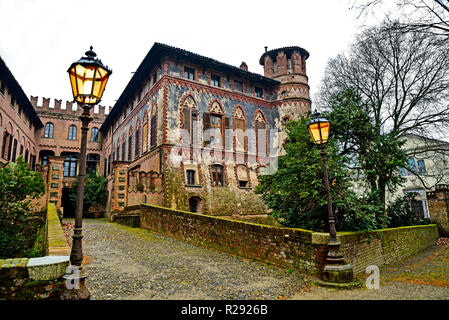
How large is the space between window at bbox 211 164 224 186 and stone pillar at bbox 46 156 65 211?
29.4ft

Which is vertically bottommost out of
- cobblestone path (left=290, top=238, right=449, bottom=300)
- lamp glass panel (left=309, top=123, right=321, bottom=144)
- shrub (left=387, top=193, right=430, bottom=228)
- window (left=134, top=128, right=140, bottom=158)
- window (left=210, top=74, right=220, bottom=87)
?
cobblestone path (left=290, top=238, right=449, bottom=300)

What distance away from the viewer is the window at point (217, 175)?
18516 mm

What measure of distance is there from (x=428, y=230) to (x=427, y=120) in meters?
5.96

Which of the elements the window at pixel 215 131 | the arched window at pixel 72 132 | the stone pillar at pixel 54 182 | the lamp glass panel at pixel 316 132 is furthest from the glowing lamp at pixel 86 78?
the arched window at pixel 72 132

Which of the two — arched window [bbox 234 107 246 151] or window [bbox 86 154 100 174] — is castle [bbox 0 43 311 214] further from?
window [bbox 86 154 100 174]

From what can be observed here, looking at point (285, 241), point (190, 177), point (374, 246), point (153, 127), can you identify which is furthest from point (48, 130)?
point (374, 246)

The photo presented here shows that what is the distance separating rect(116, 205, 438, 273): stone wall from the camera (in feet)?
21.3

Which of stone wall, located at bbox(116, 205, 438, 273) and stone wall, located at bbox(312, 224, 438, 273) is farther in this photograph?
stone wall, located at bbox(116, 205, 438, 273)

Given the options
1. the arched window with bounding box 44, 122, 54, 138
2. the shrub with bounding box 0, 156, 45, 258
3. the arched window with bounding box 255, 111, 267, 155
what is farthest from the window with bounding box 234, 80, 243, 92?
the arched window with bounding box 44, 122, 54, 138

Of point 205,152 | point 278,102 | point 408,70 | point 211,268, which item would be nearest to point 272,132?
point 278,102

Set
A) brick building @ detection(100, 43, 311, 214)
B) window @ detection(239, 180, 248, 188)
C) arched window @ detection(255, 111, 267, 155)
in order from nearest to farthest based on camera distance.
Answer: brick building @ detection(100, 43, 311, 214), window @ detection(239, 180, 248, 188), arched window @ detection(255, 111, 267, 155)

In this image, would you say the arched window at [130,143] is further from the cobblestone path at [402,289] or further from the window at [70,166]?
the cobblestone path at [402,289]

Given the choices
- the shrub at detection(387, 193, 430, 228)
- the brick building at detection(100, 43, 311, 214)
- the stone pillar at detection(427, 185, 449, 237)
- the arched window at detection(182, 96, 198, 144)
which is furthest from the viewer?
the arched window at detection(182, 96, 198, 144)

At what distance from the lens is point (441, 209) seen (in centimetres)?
1711
